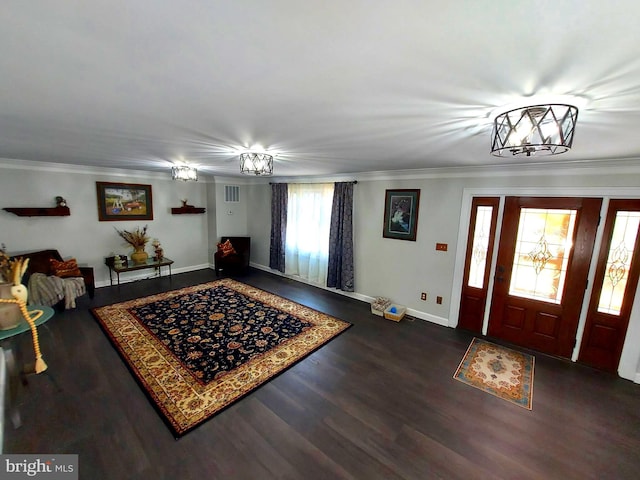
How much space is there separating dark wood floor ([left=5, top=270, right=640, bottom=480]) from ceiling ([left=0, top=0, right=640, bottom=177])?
225cm

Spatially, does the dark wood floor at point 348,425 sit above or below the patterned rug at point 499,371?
below

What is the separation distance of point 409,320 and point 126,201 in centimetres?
555

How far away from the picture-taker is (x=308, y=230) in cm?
542

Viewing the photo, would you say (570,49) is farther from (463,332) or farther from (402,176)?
(463,332)

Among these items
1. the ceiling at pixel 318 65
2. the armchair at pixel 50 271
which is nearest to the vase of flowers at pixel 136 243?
the armchair at pixel 50 271

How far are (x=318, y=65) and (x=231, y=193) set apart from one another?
18.8 ft

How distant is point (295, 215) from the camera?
5.59m

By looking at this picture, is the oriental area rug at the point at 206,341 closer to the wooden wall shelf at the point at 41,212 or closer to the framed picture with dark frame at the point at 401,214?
the framed picture with dark frame at the point at 401,214

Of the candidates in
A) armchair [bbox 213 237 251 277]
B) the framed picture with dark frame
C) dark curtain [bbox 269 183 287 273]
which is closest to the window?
dark curtain [bbox 269 183 287 273]

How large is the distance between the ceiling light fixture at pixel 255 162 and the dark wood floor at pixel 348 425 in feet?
6.90

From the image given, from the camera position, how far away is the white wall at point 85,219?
410 centimetres

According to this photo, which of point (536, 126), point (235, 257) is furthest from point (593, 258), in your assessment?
point (235, 257)

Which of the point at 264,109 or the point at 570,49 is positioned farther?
the point at 264,109

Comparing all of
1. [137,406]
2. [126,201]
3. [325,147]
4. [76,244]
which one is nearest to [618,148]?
[325,147]
